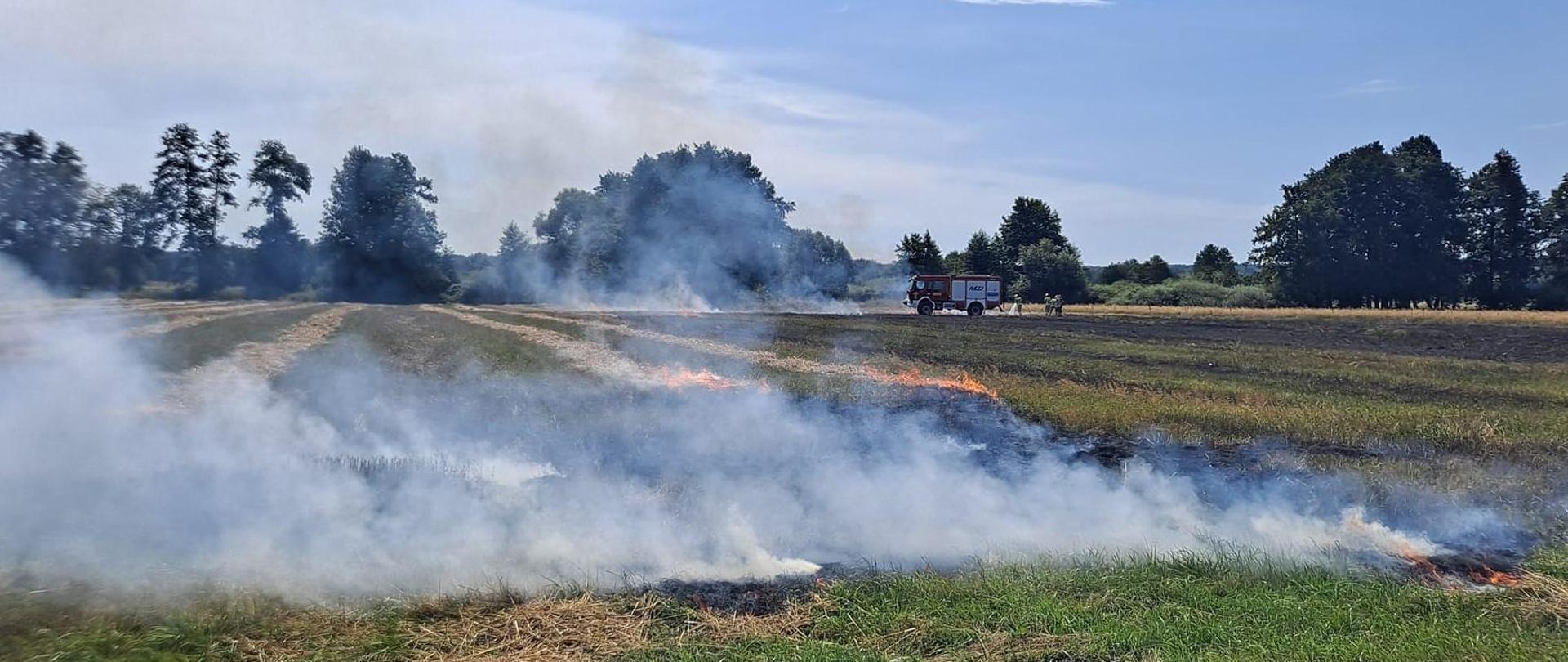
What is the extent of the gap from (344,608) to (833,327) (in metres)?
33.1

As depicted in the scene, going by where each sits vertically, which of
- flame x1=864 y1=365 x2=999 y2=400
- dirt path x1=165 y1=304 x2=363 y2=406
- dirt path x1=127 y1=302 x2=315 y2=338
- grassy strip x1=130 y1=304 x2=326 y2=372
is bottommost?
flame x1=864 y1=365 x2=999 y2=400

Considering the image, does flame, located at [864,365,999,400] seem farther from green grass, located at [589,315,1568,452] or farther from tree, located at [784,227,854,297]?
tree, located at [784,227,854,297]

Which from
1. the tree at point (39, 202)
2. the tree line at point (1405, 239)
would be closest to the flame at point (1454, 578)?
the tree at point (39, 202)

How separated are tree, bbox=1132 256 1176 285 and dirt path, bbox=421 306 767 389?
306ft

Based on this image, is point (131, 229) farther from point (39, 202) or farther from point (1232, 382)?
point (1232, 382)

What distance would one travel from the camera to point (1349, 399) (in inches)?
698

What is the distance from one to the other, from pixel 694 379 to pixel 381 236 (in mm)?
34547

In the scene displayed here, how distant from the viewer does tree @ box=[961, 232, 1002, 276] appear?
93.6 m

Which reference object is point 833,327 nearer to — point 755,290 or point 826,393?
point 755,290

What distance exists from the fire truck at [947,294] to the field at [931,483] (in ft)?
88.9

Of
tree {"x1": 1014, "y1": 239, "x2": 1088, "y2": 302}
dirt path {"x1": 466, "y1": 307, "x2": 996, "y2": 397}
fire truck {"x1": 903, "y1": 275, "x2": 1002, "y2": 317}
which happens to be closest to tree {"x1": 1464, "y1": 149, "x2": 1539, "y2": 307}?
tree {"x1": 1014, "y1": 239, "x2": 1088, "y2": 302}

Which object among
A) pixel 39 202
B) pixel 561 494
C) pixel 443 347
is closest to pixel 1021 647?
pixel 561 494

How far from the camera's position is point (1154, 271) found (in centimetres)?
11100

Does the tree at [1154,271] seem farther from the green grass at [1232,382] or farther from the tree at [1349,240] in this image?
the green grass at [1232,382]
